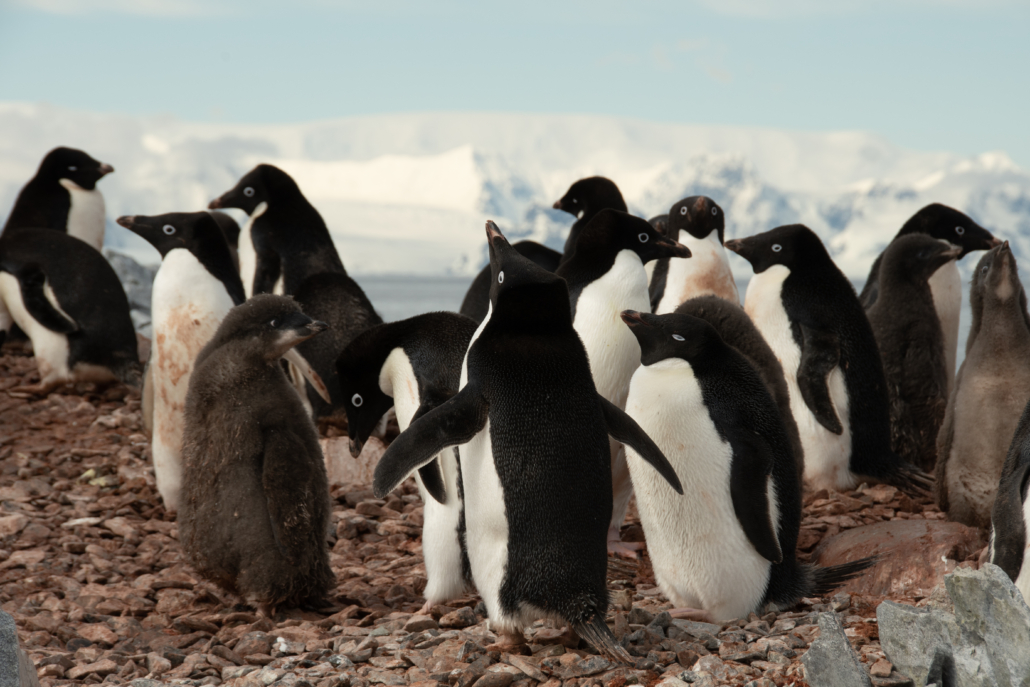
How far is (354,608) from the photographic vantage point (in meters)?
4.00

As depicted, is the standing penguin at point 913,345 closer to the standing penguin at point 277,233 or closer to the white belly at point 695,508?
the white belly at point 695,508

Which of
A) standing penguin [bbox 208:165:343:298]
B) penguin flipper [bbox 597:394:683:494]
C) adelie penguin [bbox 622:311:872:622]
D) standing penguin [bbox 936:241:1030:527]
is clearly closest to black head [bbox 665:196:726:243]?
standing penguin [bbox 936:241:1030:527]

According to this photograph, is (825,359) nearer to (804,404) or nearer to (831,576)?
(804,404)

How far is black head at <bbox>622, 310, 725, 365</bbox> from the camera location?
12.1ft

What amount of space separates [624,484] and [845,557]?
1.02 m

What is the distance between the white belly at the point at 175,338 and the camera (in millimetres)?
5531

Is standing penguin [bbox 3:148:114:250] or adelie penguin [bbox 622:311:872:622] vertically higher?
standing penguin [bbox 3:148:114:250]

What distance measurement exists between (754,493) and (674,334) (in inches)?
25.8

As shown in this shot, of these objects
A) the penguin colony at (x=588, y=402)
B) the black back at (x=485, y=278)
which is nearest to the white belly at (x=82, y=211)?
the penguin colony at (x=588, y=402)

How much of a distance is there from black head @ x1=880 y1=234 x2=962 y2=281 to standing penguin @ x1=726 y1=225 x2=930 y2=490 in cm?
74

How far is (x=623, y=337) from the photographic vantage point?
14.6ft

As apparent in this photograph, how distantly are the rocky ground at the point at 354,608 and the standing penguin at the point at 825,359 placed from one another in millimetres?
193

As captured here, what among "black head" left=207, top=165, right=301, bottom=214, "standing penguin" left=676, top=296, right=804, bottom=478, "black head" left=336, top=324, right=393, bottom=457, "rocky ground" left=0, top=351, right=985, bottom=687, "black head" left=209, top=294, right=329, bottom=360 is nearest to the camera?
"rocky ground" left=0, top=351, right=985, bottom=687

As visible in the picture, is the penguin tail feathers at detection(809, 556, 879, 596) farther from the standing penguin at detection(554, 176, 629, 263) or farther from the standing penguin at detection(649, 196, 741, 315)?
the standing penguin at detection(554, 176, 629, 263)
